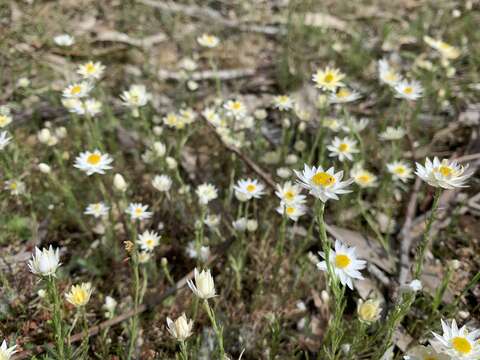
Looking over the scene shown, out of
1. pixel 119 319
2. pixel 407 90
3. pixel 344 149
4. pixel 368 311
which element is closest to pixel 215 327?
pixel 368 311

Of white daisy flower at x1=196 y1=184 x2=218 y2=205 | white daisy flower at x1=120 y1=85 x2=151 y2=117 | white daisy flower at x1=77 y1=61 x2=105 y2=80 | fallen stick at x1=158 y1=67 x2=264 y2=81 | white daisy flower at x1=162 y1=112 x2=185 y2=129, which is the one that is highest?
white daisy flower at x1=77 y1=61 x2=105 y2=80

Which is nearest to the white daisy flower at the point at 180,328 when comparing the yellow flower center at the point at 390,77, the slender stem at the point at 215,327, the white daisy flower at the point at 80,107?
the slender stem at the point at 215,327

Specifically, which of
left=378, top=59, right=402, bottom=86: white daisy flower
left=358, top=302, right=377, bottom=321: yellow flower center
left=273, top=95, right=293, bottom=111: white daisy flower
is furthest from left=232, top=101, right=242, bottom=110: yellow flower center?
left=358, top=302, right=377, bottom=321: yellow flower center

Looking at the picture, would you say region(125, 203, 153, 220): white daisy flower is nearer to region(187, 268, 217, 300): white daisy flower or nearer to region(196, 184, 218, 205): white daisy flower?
region(196, 184, 218, 205): white daisy flower

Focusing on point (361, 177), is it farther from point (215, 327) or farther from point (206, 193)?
point (215, 327)

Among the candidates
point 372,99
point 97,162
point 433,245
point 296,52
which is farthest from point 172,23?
point 433,245

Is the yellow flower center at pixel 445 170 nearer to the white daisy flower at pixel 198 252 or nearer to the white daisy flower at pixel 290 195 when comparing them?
the white daisy flower at pixel 290 195

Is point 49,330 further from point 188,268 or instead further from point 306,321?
point 306,321
